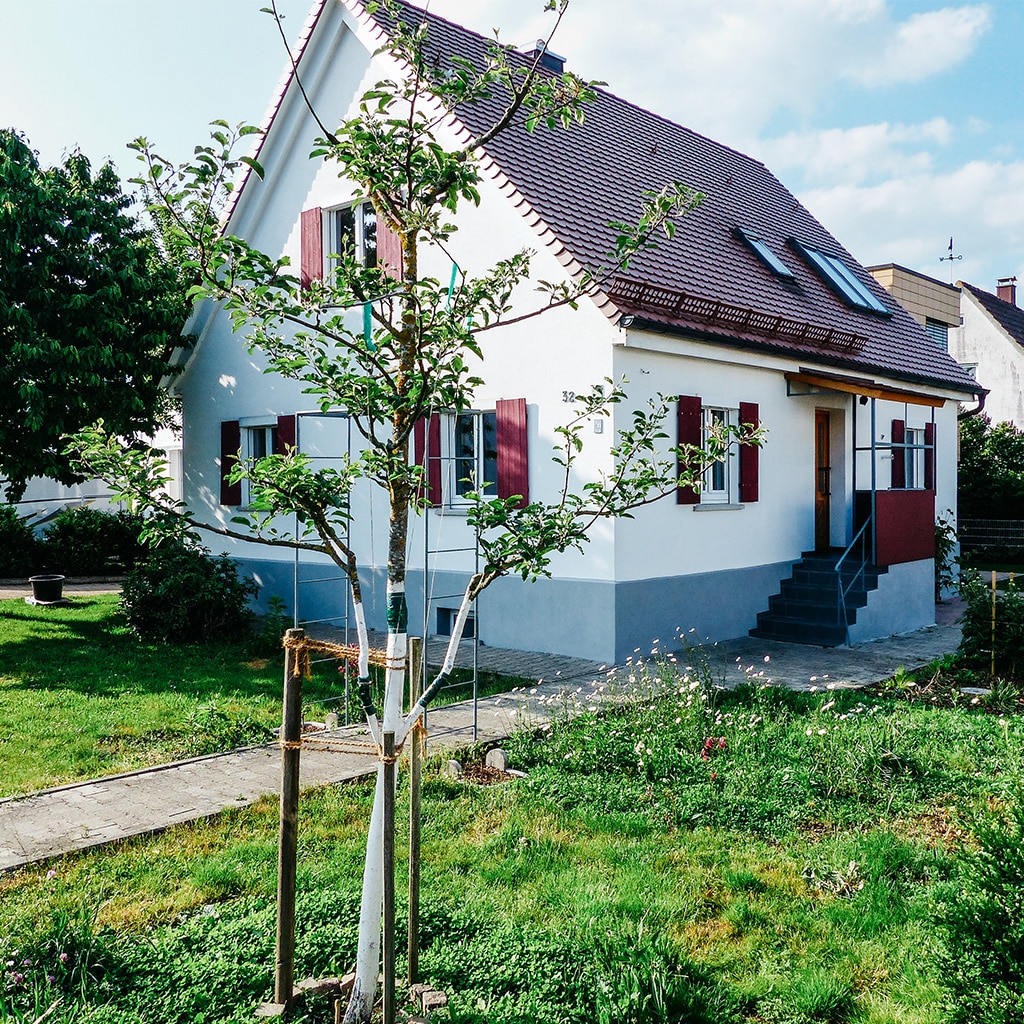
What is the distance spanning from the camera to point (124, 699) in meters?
8.95

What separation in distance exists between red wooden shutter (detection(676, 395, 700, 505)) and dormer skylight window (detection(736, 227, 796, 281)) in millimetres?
4312

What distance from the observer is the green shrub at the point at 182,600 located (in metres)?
11.9

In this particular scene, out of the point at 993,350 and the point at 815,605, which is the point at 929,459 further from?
the point at 993,350

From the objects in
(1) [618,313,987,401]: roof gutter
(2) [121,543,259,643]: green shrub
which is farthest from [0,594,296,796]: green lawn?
(1) [618,313,987,401]: roof gutter

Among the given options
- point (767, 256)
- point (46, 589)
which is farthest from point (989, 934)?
point (46, 589)

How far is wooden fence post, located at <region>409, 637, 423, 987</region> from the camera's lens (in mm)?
3637

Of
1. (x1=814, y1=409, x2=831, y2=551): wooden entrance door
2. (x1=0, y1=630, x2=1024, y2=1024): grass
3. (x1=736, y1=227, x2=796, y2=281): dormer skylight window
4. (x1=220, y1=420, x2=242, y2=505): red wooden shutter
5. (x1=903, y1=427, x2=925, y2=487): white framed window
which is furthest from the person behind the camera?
(x1=903, y1=427, x2=925, y2=487): white framed window

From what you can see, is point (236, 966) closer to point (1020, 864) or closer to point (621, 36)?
point (1020, 864)

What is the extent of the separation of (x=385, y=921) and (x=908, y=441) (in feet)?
51.6

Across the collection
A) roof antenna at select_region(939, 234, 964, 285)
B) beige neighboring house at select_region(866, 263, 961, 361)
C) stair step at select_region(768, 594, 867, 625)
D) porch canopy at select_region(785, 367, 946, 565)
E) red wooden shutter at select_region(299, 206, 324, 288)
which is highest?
roof antenna at select_region(939, 234, 964, 285)

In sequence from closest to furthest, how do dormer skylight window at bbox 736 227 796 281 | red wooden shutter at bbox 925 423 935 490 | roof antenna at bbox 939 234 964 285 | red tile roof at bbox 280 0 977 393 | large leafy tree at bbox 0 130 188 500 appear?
red tile roof at bbox 280 0 977 393 < large leafy tree at bbox 0 130 188 500 < dormer skylight window at bbox 736 227 796 281 < red wooden shutter at bbox 925 423 935 490 < roof antenna at bbox 939 234 964 285

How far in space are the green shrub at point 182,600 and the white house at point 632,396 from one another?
1.26m

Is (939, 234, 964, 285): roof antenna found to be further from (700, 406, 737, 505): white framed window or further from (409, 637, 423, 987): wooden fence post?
(409, 637, 423, 987): wooden fence post

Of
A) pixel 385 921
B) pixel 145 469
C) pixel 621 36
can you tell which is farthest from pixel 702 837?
pixel 621 36
